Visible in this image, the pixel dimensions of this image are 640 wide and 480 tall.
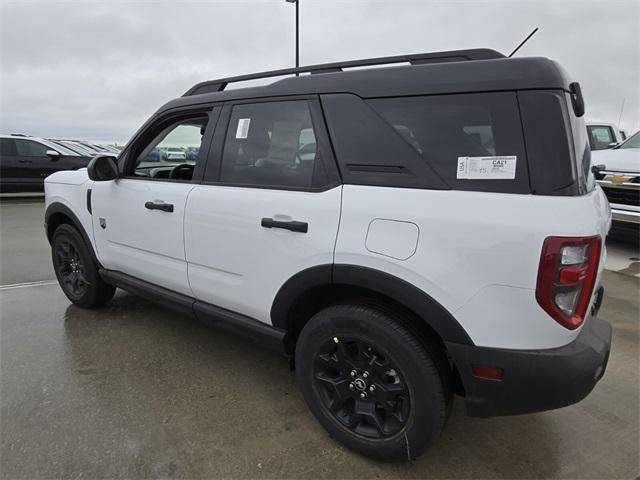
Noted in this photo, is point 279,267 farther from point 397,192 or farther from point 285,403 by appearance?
point 285,403

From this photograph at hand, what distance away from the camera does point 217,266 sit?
255cm

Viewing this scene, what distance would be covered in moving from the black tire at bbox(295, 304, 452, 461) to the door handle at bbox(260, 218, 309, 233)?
421 mm

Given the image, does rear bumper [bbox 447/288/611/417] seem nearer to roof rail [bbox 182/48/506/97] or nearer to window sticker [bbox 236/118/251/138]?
roof rail [bbox 182/48/506/97]

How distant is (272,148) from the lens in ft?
7.98

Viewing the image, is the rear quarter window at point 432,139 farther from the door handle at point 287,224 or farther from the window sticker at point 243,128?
the window sticker at point 243,128

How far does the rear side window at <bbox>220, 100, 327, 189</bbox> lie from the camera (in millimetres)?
2232

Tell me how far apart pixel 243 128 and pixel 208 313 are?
1159 millimetres

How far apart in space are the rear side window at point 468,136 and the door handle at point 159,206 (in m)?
1.53

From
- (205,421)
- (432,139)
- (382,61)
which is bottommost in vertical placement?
(205,421)

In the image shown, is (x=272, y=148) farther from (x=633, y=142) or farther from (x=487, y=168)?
(x=633, y=142)

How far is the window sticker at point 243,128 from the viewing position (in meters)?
2.54

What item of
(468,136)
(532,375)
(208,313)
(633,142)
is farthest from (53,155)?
(633,142)

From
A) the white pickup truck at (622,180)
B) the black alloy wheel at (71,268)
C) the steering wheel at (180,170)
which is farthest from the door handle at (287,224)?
the white pickup truck at (622,180)

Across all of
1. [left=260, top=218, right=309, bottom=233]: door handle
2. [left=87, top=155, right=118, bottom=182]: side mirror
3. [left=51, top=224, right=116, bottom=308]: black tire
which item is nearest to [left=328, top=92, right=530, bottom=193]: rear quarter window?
[left=260, top=218, right=309, bottom=233]: door handle
